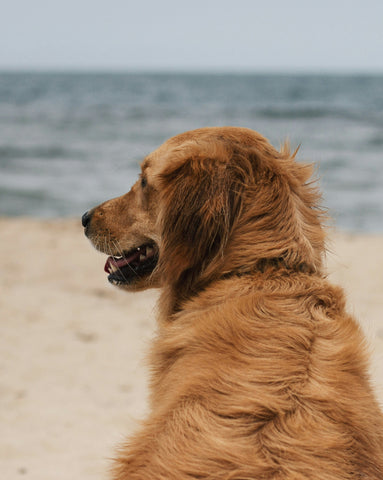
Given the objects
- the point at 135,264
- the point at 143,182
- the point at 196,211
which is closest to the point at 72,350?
the point at 135,264

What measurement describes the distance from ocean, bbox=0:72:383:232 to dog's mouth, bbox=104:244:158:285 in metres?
0.81

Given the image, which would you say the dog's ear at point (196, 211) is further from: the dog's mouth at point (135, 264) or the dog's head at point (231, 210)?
the dog's mouth at point (135, 264)

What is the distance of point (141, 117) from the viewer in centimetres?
2633

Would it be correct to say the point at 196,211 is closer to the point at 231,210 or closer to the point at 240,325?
the point at 231,210

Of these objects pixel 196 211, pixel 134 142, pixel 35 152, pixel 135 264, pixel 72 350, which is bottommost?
pixel 35 152

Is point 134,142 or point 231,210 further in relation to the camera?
point 134,142

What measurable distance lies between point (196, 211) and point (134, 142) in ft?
57.9

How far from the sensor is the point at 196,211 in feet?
7.58

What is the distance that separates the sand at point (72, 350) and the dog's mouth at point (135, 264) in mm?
305

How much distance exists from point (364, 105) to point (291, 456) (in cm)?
3477

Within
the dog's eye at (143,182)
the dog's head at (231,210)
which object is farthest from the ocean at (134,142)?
the dog's eye at (143,182)

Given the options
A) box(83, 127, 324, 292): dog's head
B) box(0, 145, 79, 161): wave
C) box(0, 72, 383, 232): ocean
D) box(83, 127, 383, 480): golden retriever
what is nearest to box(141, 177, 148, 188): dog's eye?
box(83, 127, 383, 480): golden retriever

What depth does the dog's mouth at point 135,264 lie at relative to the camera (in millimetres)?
2742

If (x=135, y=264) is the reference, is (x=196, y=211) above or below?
above
